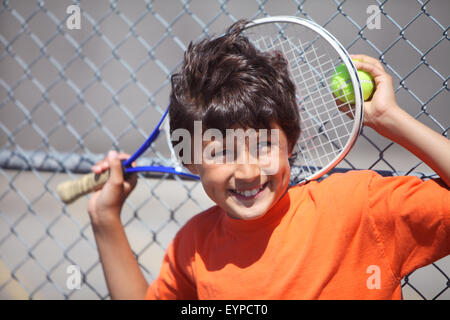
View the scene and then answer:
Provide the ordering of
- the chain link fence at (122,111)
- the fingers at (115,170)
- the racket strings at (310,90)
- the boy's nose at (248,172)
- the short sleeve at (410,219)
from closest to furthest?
the short sleeve at (410,219), the boy's nose at (248,172), the racket strings at (310,90), the fingers at (115,170), the chain link fence at (122,111)

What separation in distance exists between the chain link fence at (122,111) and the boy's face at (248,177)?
0.43 m

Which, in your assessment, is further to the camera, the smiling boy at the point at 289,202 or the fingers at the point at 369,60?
the fingers at the point at 369,60

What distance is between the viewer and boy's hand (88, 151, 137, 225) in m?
1.62

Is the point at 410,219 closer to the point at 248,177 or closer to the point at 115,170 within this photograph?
the point at 248,177

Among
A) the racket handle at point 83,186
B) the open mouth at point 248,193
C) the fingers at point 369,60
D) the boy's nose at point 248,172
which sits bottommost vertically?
the open mouth at point 248,193

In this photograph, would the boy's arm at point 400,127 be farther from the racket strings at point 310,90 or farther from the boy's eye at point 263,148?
the boy's eye at point 263,148

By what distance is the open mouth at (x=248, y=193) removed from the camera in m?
1.26

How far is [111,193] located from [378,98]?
916mm

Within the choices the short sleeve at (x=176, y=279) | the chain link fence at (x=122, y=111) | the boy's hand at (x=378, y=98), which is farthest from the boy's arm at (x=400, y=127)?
the short sleeve at (x=176, y=279)

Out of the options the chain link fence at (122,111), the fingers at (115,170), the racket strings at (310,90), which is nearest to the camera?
the racket strings at (310,90)

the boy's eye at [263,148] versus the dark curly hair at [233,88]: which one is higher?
the dark curly hair at [233,88]

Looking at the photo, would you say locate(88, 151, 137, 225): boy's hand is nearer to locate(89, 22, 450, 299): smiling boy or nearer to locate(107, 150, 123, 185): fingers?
locate(107, 150, 123, 185): fingers

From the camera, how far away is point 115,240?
1.64 meters
